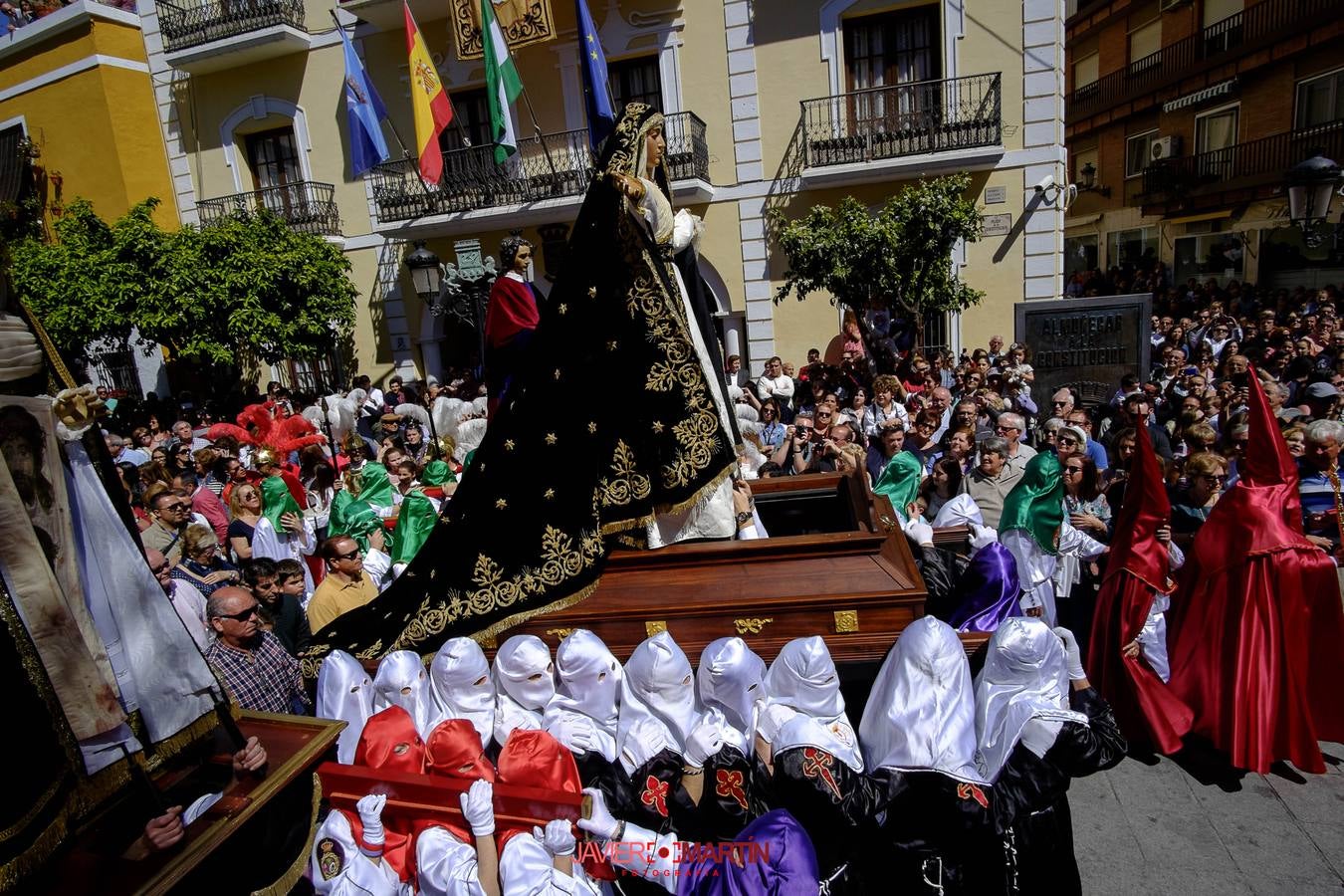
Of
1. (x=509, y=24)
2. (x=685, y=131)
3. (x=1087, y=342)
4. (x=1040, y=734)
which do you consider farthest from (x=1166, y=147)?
(x=1040, y=734)

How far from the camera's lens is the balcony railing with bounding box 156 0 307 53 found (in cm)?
1386

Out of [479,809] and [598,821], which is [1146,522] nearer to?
[598,821]

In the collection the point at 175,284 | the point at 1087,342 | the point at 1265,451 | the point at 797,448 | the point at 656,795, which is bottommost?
the point at 656,795

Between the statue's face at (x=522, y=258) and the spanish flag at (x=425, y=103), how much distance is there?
23.1ft

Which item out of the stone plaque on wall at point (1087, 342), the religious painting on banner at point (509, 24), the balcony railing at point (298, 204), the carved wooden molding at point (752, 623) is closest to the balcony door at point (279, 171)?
the balcony railing at point (298, 204)

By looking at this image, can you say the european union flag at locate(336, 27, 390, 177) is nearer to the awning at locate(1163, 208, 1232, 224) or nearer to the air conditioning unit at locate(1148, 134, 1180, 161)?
the awning at locate(1163, 208, 1232, 224)

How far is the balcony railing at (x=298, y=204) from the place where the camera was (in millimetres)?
14711

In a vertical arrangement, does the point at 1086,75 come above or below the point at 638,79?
above

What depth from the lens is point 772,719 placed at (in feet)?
9.46

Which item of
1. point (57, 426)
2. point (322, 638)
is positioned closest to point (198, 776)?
point (57, 426)

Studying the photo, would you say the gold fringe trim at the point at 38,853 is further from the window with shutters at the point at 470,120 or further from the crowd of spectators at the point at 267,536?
the window with shutters at the point at 470,120

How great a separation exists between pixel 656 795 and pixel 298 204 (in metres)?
14.9

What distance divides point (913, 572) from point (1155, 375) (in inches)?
283

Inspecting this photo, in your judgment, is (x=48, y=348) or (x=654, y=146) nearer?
(x=48, y=348)
